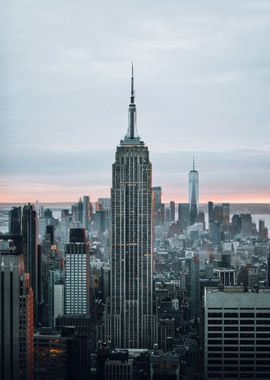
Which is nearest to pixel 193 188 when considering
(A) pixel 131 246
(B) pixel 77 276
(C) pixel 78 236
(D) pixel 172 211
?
(D) pixel 172 211

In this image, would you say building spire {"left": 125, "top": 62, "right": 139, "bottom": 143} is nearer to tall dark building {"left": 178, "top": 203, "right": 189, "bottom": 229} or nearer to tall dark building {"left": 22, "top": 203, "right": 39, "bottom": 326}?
tall dark building {"left": 178, "top": 203, "right": 189, "bottom": 229}

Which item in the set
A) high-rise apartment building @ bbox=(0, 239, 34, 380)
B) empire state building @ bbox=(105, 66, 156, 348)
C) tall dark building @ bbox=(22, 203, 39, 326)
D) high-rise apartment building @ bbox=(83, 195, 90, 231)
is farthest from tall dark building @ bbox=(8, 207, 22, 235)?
empire state building @ bbox=(105, 66, 156, 348)

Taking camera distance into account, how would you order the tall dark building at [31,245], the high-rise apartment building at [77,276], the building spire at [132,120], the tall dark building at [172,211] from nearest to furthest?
the tall dark building at [31,245] < the building spire at [132,120] < the tall dark building at [172,211] < the high-rise apartment building at [77,276]

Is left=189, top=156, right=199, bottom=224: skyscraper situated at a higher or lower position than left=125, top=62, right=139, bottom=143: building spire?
lower

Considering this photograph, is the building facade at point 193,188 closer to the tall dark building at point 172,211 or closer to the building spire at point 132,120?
the tall dark building at point 172,211

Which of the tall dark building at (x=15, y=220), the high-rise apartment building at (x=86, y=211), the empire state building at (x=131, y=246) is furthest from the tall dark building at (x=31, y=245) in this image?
the empire state building at (x=131, y=246)
